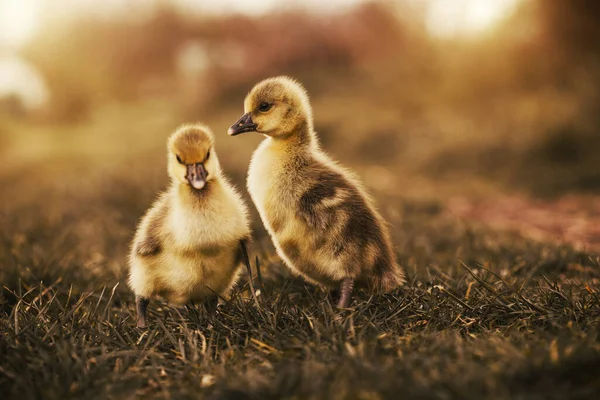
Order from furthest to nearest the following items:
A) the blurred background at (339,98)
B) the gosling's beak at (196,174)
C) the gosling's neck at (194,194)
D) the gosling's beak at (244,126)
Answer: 1. the blurred background at (339,98)
2. the gosling's beak at (244,126)
3. the gosling's neck at (194,194)
4. the gosling's beak at (196,174)

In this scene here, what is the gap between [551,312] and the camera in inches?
109

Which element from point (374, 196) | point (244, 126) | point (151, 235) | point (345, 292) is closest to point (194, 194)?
point (151, 235)

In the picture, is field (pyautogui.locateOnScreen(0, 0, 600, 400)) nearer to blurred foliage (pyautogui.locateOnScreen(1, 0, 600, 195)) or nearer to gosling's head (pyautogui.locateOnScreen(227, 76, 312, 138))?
blurred foliage (pyautogui.locateOnScreen(1, 0, 600, 195))

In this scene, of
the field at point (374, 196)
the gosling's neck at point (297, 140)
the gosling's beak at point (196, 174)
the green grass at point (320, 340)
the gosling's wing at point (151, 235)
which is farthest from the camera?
the gosling's neck at point (297, 140)

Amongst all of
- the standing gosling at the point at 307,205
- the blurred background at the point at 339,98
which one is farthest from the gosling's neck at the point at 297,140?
the blurred background at the point at 339,98

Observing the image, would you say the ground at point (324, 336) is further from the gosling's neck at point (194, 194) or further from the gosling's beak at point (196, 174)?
the gosling's beak at point (196, 174)

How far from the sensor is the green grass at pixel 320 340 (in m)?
2.16

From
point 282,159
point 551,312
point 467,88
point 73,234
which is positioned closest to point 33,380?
point 282,159

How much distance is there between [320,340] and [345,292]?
0.36 metres

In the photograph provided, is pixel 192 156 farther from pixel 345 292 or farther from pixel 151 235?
pixel 345 292

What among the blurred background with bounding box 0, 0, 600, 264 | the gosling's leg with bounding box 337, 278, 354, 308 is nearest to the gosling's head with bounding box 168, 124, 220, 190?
the gosling's leg with bounding box 337, 278, 354, 308

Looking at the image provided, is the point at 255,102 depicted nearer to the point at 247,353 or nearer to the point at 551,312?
the point at 247,353

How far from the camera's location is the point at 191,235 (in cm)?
274

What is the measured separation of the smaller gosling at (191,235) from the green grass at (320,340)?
0.16 metres
